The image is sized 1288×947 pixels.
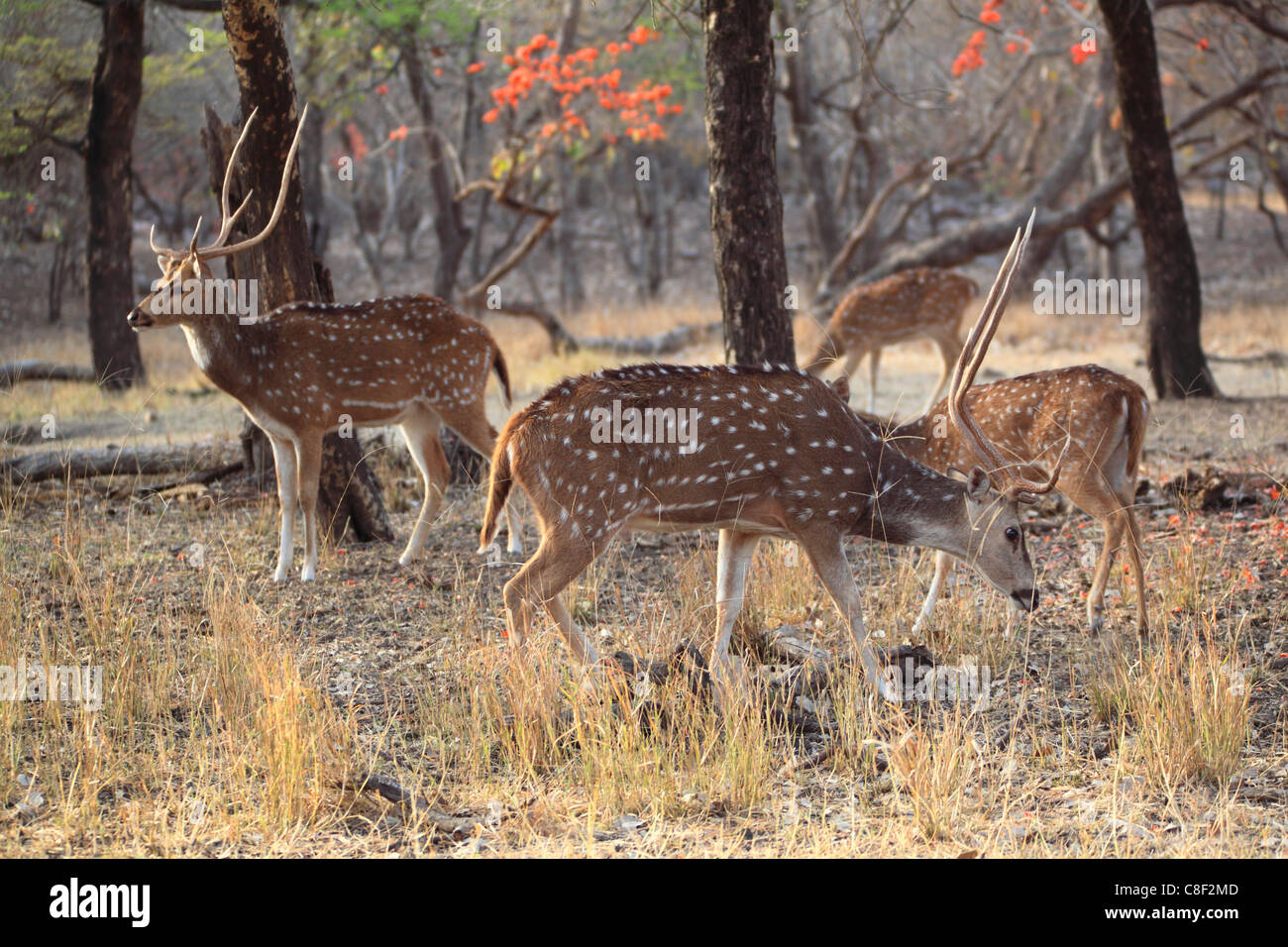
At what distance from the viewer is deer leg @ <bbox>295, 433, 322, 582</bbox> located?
726 cm

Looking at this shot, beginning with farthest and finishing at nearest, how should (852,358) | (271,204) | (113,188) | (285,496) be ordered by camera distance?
1. (113,188)
2. (852,358)
3. (271,204)
4. (285,496)

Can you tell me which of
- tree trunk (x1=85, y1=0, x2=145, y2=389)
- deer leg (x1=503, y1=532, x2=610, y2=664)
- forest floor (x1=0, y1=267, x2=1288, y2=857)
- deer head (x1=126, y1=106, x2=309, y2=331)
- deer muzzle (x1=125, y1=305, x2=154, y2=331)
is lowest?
forest floor (x1=0, y1=267, x2=1288, y2=857)

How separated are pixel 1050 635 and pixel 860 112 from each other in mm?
14781

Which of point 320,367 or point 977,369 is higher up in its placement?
point 320,367

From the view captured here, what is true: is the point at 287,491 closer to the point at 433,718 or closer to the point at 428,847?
the point at 433,718

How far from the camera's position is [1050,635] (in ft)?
20.6

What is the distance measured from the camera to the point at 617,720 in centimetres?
Answer: 486

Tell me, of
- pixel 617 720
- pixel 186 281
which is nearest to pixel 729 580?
pixel 617 720

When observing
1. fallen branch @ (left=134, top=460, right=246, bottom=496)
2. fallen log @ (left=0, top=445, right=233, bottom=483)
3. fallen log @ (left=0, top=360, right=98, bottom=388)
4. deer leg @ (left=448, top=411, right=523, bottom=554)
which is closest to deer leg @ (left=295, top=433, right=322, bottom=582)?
deer leg @ (left=448, top=411, right=523, bottom=554)

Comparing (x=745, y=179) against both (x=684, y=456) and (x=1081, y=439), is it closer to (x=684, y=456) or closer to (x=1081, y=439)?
(x=1081, y=439)

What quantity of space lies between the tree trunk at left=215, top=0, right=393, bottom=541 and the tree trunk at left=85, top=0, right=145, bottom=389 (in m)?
5.43

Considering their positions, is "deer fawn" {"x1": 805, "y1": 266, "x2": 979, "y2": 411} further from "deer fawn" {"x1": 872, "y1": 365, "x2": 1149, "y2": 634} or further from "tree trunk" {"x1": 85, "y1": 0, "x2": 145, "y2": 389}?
"tree trunk" {"x1": 85, "y1": 0, "x2": 145, "y2": 389}

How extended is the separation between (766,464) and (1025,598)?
1.38 m

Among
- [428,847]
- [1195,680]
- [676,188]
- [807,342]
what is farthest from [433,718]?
[676,188]
